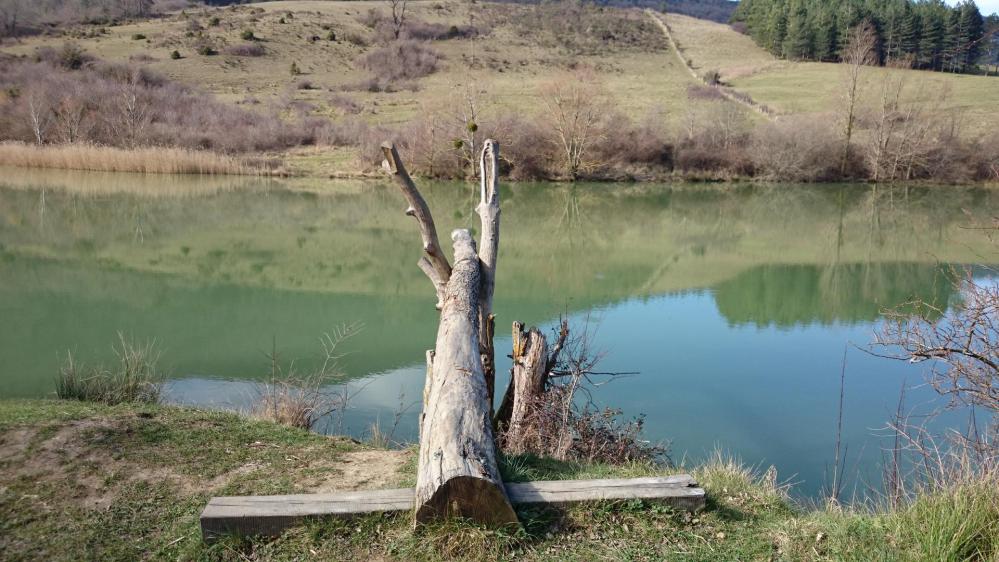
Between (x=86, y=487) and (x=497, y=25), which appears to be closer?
(x=86, y=487)

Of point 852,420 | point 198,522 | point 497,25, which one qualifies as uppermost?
point 497,25

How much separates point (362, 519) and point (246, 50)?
57.1 meters

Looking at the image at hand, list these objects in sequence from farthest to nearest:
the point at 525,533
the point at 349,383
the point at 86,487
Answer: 1. the point at 349,383
2. the point at 86,487
3. the point at 525,533

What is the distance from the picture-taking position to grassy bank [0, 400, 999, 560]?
3.88m

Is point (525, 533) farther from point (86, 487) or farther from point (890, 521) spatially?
point (86, 487)

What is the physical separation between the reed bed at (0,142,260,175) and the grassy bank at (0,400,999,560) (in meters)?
29.0

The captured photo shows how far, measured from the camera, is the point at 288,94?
4644 centimetres

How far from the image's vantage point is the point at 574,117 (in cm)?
3369

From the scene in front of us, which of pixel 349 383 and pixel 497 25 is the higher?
pixel 497 25

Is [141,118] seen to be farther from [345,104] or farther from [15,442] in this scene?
[15,442]

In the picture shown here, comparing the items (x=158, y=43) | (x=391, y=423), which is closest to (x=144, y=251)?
(x=391, y=423)

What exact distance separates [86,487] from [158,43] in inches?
2266

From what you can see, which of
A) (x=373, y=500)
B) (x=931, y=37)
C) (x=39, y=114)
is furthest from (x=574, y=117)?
(x=931, y=37)

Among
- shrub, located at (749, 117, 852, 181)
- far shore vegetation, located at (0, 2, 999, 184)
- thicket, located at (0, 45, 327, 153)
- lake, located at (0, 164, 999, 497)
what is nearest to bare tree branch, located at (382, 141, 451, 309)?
lake, located at (0, 164, 999, 497)
